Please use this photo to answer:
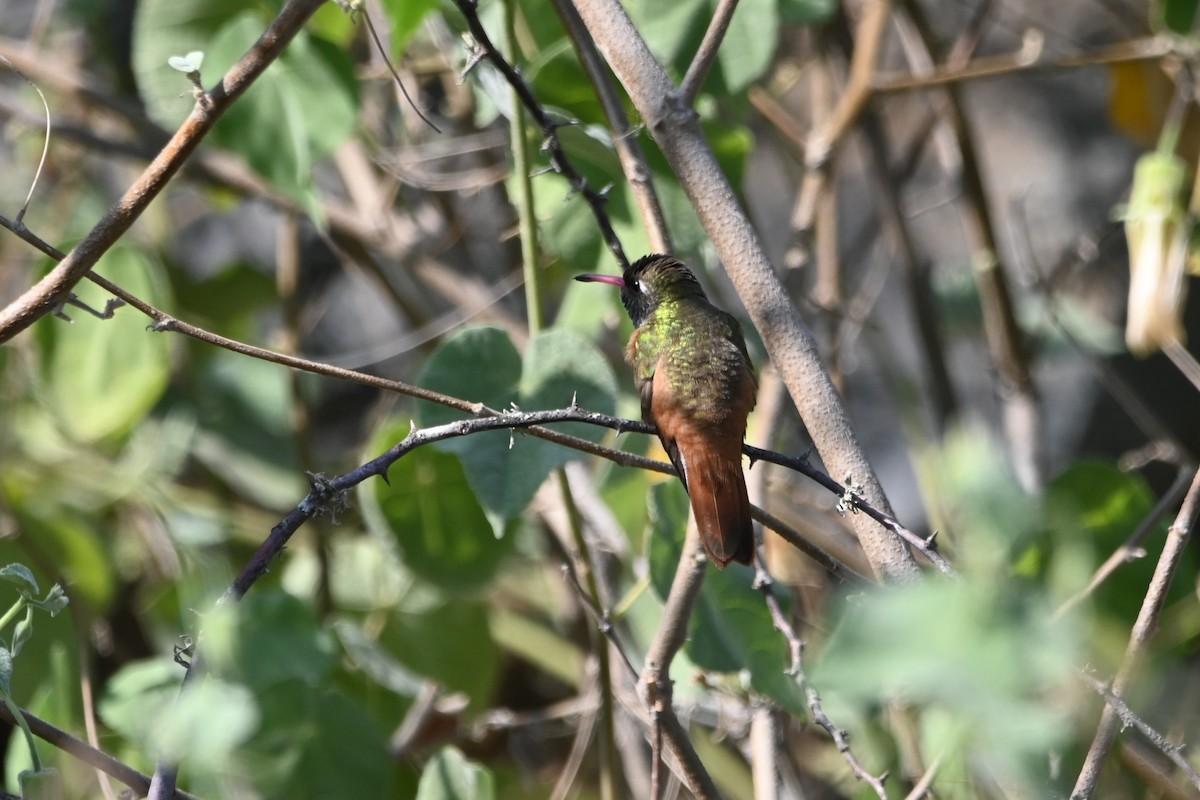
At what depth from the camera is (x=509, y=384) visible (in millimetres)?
1505

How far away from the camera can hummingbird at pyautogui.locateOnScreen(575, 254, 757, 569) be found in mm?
1310

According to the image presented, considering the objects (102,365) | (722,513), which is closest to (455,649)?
(102,365)

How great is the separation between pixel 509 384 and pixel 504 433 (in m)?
0.06

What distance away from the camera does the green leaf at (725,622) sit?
1528mm

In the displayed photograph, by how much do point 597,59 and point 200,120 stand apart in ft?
1.70

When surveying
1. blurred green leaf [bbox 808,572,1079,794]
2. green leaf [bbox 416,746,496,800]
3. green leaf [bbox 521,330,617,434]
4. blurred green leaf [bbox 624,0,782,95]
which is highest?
blurred green leaf [bbox 624,0,782,95]

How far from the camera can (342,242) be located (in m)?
3.00

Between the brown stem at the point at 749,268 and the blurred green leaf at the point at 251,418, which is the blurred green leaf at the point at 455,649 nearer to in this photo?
the blurred green leaf at the point at 251,418

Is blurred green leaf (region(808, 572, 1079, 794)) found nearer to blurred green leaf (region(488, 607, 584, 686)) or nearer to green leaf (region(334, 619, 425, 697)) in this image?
green leaf (region(334, 619, 425, 697))

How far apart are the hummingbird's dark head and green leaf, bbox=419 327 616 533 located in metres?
0.16

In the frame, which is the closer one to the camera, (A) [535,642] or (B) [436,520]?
(B) [436,520]

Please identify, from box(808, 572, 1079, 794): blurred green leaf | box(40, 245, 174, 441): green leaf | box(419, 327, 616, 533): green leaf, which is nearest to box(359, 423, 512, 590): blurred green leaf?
box(419, 327, 616, 533): green leaf

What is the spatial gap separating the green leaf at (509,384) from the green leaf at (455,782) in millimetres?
312

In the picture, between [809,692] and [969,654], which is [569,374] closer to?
[809,692]
